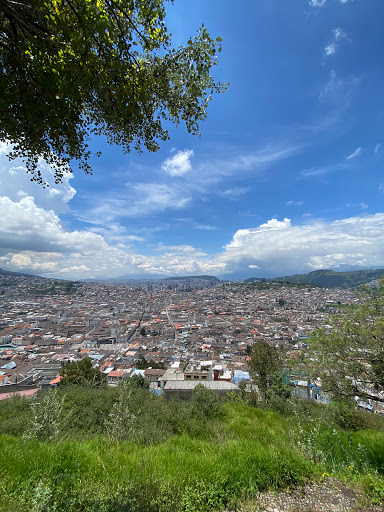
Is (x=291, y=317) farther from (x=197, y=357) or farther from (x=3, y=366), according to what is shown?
(x=3, y=366)

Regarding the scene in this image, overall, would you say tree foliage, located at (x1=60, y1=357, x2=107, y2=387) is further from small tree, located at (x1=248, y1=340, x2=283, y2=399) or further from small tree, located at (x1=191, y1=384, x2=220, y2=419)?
small tree, located at (x1=248, y1=340, x2=283, y2=399)

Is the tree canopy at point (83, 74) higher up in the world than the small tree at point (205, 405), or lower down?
higher up

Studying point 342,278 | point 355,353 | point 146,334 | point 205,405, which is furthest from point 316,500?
point 342,278

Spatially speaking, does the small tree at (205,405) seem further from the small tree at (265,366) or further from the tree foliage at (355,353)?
the small tree at (265,366)

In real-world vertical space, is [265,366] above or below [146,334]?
above

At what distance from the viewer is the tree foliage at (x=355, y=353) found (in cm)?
458

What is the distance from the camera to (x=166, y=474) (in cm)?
223

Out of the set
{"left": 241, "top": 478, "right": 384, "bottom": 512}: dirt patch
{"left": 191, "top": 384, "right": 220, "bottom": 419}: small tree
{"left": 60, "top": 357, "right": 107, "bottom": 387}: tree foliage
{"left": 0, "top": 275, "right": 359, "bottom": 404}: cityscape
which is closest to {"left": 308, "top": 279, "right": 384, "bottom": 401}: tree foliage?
{"left": 0, "top": 275, "right": 359, "bottom": 404}: cityscape

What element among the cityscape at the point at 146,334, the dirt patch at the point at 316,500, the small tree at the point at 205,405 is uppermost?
the dirt patch at the point at 316,500

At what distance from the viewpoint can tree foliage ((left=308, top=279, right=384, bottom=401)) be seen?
4.58m

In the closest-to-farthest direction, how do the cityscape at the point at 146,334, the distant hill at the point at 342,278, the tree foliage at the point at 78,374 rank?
the tree foliage at the point at 78,374 < the cityscape at the point at 146,334 < the distant hill at the point at 342,278

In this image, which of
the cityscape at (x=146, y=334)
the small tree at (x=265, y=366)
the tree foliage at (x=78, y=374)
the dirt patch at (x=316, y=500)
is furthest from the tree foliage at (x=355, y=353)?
the tree foliage at (x=78, y=374)

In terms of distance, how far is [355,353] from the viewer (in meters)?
A: 4.82

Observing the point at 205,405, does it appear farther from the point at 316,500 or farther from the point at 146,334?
the point at 146,334
